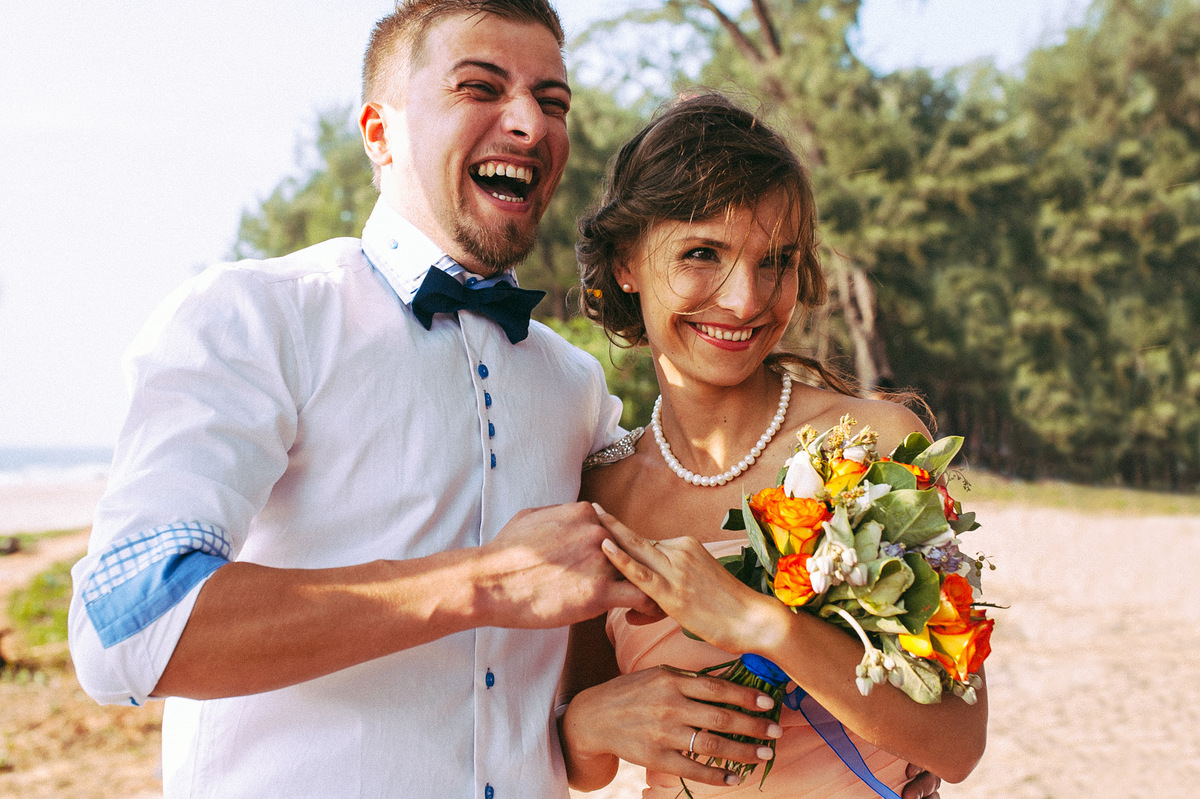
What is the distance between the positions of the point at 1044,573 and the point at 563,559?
43.8 ft

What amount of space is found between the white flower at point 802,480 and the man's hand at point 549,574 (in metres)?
0.38

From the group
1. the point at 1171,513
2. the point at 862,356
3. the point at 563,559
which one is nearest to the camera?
the point at 563,559

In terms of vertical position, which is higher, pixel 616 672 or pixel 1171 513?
pixel 616 672

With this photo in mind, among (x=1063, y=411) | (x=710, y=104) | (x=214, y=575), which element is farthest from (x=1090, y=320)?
(x=214, y=575)

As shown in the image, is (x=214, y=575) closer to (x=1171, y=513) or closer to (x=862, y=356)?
(x=862, y=356)

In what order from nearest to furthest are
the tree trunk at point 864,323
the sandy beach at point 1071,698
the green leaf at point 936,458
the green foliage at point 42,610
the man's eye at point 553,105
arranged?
the green leaf at point 936,458
the man's eye at point 553,105
the sandy beach at point 1071,698
the green foliage at point 42,610
the tree trunk at point 864,323

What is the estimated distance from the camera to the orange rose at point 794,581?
6.15ft

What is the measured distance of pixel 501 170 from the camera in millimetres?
2422

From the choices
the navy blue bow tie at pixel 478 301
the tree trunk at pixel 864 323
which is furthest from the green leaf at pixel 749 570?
the tree trunk at pixel 864 323

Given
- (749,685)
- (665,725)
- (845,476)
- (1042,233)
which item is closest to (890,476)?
(845,476)

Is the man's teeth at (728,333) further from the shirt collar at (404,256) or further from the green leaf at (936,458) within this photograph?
the green leaf at (936,458)

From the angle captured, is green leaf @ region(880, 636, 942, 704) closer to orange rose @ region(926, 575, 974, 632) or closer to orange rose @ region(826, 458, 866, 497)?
orange rose @ region(926, 575, 974, 632)

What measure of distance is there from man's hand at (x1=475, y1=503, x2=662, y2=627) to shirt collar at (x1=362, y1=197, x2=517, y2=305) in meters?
0.69

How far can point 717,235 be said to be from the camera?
2543 millimetres
